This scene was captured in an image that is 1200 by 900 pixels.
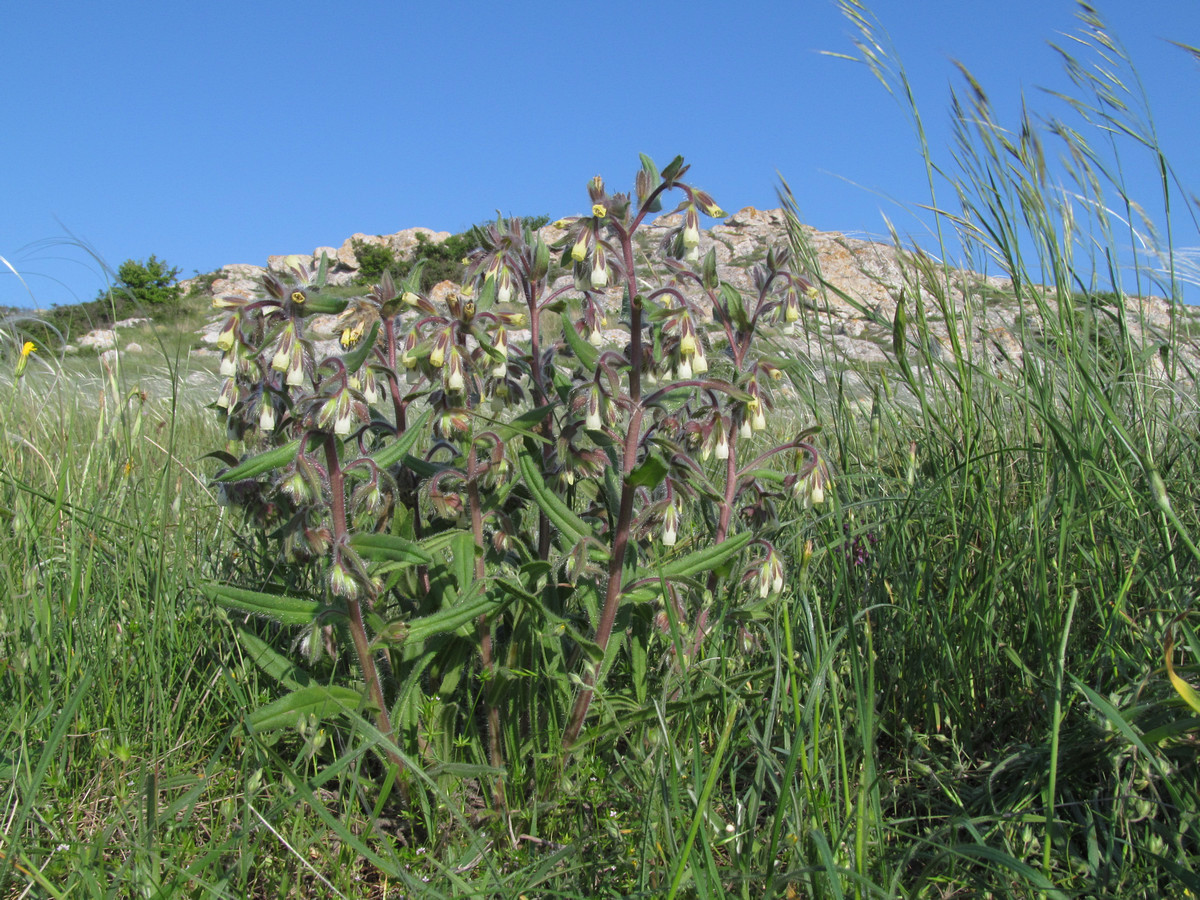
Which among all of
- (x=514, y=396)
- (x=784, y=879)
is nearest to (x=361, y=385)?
(x=514, y=396)

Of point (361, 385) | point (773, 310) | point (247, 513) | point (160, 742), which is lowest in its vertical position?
point (160, 742)

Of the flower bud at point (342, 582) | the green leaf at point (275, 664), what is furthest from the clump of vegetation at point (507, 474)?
the green leaf at point (275, 664)

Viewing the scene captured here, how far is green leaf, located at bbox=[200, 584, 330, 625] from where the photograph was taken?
6.39 ft

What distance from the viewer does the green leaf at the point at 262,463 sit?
71.5 inches

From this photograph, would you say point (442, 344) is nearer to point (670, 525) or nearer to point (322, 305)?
point (322, 305)

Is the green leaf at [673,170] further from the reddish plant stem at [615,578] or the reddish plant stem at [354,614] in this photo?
the reddish plant stem at [354,614]

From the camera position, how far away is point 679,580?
208 cm

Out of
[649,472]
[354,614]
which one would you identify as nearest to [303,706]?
[354,614]

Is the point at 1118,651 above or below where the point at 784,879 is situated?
above

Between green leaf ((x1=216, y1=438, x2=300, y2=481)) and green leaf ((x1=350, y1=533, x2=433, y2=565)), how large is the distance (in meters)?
0.24

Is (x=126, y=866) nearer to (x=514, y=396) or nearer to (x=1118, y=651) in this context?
(x=514, y=396)

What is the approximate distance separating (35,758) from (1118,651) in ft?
8.44

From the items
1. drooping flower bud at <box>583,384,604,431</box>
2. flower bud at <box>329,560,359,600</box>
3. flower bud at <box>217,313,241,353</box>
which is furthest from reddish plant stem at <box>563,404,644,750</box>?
flower bud at <box>217,313,241,353</box>

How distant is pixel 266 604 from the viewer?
196 cm
